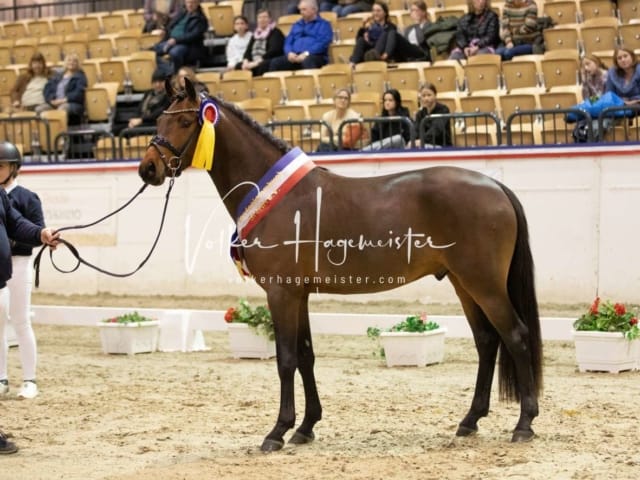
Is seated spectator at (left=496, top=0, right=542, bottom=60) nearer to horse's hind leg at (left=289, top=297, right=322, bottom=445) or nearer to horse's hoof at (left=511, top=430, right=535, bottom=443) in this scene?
horse's hind leg at (left=289, top=297, right=322, bottom=445)

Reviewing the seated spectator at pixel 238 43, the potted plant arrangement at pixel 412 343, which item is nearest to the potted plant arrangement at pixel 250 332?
the potted plant arrangement at pixel 412 343

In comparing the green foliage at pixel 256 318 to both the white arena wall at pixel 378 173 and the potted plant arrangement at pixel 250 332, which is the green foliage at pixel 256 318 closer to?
the potted plant arrangement at pixel 250 332

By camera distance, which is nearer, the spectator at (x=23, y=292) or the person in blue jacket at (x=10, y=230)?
the person in blue jacket at (x=10, y=230)

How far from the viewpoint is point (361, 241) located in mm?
6668

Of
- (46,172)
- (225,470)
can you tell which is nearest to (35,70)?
(46,172)

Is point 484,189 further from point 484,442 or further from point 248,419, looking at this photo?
point 248,419

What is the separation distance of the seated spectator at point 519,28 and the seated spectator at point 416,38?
1201mm

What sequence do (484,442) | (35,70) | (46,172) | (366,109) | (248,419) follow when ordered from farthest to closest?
(35,70) < (46,172) < (366,109) < (248,419) < (484,442)

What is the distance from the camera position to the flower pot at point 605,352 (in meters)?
8.95

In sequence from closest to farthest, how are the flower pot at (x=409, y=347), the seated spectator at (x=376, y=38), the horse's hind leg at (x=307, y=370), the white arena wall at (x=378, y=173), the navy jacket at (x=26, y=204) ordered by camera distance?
the horse's hind leg at (x=307, y=370) < the navy jacket at (x=26, y=204) < the flower pot at (x=409, y=347) < the white arena wall at (x=378, y=173) < the seated spectator at (x=376, y=38)

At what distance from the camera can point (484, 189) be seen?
6.64 meters

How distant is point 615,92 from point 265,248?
6701mm

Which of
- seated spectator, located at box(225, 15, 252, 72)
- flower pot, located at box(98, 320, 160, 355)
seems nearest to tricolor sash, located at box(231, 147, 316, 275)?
flower pot, located at box(98, 320, 160, 355)

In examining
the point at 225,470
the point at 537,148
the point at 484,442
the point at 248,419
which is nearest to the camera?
the point at 225,470
